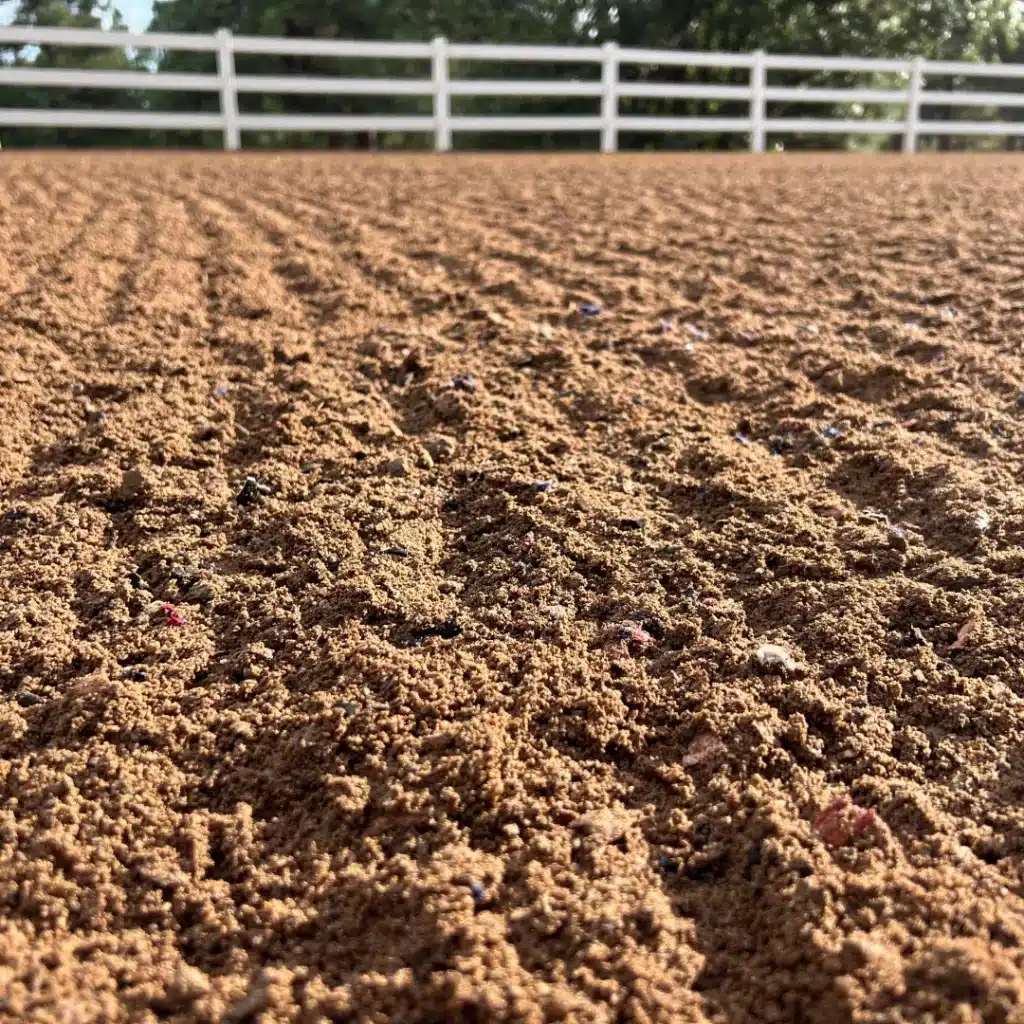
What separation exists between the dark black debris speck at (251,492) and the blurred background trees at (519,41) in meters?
21.8

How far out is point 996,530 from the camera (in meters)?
2.42

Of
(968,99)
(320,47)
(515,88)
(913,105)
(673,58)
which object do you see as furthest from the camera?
(913,105)

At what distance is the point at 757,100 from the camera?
13.9 metres

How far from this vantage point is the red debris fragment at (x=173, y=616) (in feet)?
6.98

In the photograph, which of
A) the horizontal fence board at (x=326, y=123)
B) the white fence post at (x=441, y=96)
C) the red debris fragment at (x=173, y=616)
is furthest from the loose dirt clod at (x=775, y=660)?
the white fence post at (x=441, y=96)

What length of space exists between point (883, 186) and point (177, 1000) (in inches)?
328

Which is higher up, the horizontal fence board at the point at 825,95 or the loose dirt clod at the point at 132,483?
the horizontal fence board at the point at 825,95

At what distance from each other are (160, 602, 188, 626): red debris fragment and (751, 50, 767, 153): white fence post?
44.7 feet

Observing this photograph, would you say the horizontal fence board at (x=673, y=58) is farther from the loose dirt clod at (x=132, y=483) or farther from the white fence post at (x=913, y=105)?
the loose dirt clod at (x=132, y=483)

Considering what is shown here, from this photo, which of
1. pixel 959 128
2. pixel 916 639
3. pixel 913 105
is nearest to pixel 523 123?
pixel 913 105

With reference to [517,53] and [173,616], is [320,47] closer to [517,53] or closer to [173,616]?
[517,53]

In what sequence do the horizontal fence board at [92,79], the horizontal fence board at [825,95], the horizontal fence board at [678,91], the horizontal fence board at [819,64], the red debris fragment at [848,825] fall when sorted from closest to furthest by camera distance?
the red debris fragment at [848,825]
the horizontal fence board at [92,79]
the horizontal fence board at [678,91]
the horizontal fence board at [819,64]
the horizontal fence board at [825,95]

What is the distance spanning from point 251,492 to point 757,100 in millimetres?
13407

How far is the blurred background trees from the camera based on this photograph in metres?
23.1
